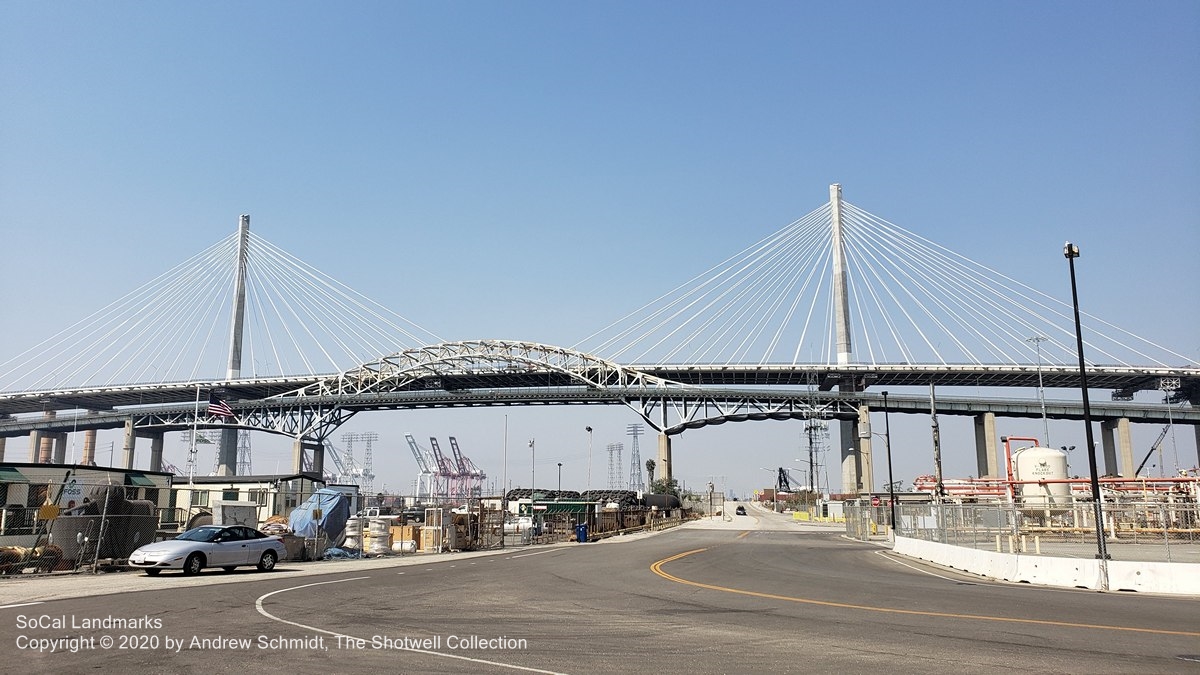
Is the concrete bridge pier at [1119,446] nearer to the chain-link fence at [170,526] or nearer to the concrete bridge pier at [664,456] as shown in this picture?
the concrete bridge pier at [664,456]

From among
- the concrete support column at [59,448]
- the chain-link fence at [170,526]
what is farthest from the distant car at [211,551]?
the concrete support column at [59,448]

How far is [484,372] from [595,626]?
116 metres

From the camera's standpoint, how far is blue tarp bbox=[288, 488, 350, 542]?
116ft

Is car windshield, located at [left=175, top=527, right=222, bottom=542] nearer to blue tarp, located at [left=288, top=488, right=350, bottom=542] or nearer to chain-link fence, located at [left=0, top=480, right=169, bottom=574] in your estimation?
chain-link fence, located at [left=0, top=480, right=169, bottom=574]

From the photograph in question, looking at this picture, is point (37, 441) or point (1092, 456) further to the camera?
point (37, 441)

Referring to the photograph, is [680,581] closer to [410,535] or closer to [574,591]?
[574,591]

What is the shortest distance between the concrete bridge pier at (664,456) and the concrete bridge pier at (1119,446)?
197 ft

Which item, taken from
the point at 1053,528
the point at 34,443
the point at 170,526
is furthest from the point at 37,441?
the point at 1053,528

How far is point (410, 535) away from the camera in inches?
1730

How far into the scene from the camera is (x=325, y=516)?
3562cm

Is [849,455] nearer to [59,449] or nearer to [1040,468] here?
[1040,468]

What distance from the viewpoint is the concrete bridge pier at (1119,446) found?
11825cm

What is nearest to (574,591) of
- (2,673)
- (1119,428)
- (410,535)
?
(2,673)

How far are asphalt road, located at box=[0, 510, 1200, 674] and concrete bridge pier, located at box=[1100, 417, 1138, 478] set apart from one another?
114 m
